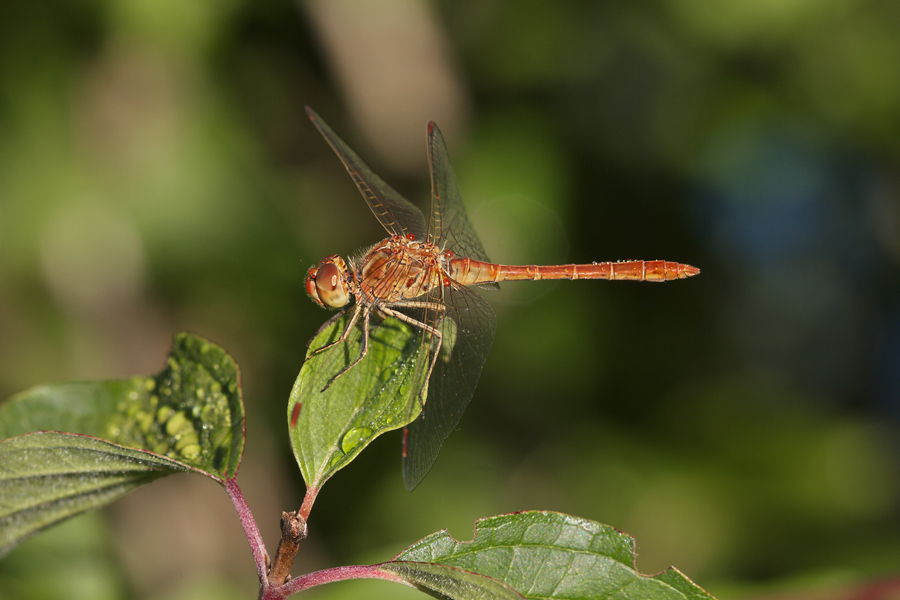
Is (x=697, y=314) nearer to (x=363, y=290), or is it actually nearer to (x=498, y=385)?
(x=498, y=385)

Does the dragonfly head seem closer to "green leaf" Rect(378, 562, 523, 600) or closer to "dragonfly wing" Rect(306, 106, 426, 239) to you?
"dragonfly wing" Rect(306, 106, 426, 239)

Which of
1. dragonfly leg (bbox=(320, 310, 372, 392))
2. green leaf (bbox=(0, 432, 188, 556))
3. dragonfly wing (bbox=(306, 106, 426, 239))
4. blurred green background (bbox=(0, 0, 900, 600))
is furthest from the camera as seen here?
blurred green background (bbox=(0, 0, 900, 600))

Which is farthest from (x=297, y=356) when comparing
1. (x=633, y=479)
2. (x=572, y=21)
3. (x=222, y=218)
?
(x=572, y=21)

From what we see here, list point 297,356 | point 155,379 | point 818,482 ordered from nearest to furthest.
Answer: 1. point 155,379
2. point 818,482
3. point 297,356

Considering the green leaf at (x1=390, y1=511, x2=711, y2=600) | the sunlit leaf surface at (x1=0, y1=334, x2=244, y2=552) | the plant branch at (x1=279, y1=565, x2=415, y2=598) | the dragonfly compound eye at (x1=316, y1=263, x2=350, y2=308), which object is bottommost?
the plant branch at (x1=279, y1=565, x2=415, y2=598)

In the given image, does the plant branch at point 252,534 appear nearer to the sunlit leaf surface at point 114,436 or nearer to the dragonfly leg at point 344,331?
the sunlit leaf surface at point 114,436

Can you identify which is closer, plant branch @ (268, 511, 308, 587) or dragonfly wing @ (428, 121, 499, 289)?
plant branch @ (268, 511, 308, 587)

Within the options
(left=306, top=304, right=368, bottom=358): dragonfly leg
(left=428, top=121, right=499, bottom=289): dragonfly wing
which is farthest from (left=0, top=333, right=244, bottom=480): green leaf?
(left=428, top=121, right=499, bottom=289): dragonfly wing

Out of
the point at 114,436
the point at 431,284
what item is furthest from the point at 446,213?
the point at 114,436
